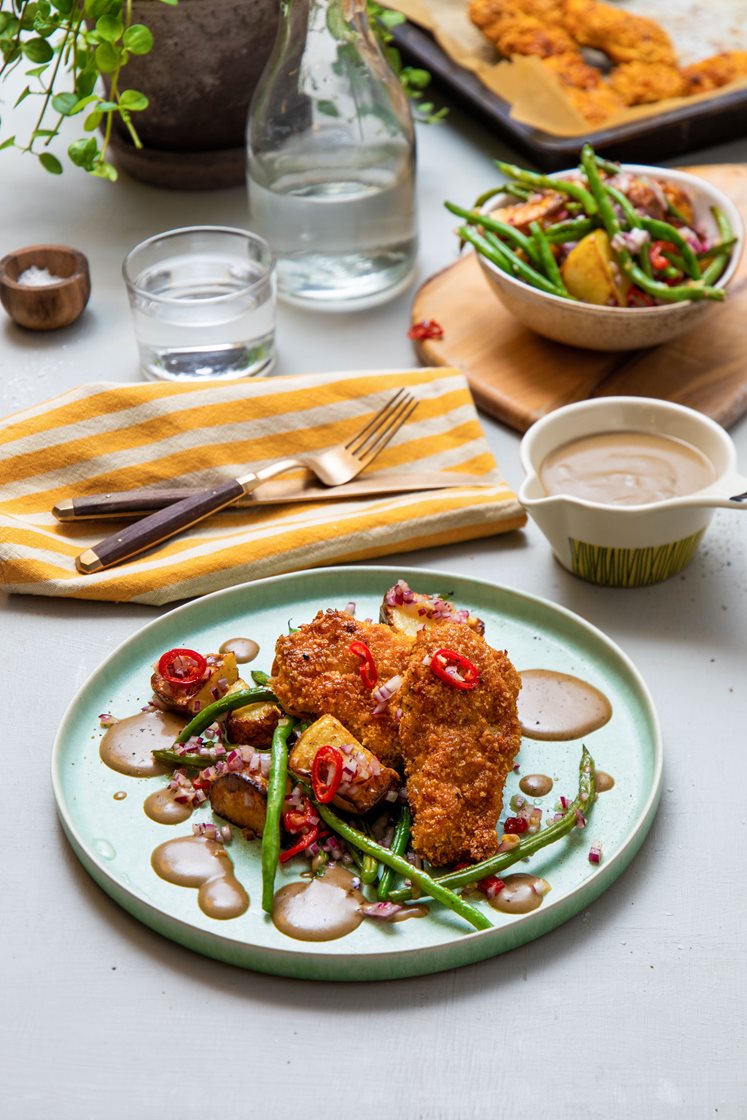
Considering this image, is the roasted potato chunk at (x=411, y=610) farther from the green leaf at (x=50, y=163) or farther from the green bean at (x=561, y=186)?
the green leaf at (x=50, y=163)

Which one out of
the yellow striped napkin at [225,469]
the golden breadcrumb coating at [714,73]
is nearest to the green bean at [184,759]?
the yellow striped napkin at [225,469]

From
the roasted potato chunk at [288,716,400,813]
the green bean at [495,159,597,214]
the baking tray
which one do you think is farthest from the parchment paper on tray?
the roasted potato chunk at [288,716,400,813]

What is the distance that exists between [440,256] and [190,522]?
1.02 metres

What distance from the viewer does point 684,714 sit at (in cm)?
179

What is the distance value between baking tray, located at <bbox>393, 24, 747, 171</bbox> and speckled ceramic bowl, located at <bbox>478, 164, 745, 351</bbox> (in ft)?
1.72

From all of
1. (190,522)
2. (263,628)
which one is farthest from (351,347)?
(263,628)

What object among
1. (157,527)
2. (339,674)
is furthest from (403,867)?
(157,527)

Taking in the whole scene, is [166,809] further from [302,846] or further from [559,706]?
[559,706]

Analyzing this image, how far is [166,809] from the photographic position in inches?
62.2

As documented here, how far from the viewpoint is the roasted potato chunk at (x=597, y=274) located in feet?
7.45

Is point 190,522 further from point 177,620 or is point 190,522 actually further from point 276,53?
point 276,53

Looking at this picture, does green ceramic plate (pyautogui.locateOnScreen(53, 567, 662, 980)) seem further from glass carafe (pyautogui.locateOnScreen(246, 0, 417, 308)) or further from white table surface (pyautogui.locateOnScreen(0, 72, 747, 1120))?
glass carafe (pyautogui.locateOnScreen(246, 0, 417, 308))

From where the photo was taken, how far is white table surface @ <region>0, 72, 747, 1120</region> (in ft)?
4.36

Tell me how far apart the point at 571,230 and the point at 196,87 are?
960mm
